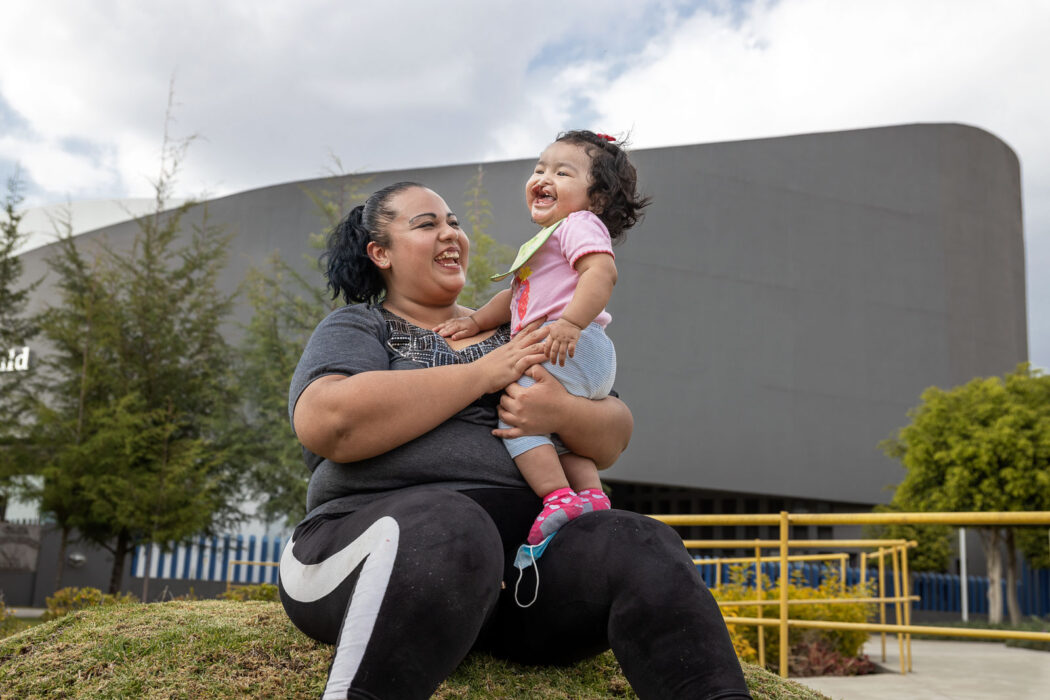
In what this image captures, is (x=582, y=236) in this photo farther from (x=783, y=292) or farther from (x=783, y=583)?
(x=783, y=292)

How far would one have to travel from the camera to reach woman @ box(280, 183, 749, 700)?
1.55m

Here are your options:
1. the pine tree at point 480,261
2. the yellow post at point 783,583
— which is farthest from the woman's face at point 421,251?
the pine tree at point 480,261

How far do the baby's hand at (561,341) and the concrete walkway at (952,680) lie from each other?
4.55 metres

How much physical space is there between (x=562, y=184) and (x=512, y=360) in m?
0.74

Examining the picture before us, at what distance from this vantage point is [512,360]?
207 cm

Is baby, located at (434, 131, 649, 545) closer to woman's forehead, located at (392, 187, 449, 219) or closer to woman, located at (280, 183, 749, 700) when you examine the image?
woman, located at (280, 183, 749, 700)

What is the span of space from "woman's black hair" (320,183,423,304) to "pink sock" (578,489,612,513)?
83 cm

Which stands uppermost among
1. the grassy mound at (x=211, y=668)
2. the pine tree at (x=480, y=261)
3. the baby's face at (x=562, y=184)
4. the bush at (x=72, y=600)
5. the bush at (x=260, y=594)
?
the pine tree at (x=480, y=261)

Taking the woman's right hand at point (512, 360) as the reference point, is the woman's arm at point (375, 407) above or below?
below

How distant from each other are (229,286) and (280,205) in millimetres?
2167

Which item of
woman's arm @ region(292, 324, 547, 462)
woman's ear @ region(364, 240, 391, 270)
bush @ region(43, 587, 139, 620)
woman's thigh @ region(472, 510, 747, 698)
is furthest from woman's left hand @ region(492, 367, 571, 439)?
bush @ region(43, 587, 139, 620)

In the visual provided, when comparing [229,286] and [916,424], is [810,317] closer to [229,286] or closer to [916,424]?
[916,424]

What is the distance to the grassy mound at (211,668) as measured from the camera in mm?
2205

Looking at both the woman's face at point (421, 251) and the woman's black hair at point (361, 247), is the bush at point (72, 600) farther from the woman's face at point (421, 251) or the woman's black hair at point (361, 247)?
the woman's face at point (421, 251)
